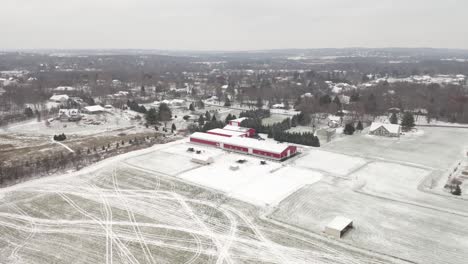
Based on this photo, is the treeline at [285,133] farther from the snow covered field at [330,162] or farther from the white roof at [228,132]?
the white roof at [228,132]

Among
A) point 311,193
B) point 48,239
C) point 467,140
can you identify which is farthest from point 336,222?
point 467,140

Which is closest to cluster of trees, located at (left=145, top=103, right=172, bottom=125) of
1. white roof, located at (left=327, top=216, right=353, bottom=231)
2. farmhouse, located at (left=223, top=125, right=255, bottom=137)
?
farmhouse, located at (left=223, top=125, right=255, bottom=137)

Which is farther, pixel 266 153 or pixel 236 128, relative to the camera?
pixel 236 128

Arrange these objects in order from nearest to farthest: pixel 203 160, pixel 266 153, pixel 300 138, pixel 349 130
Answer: pixel 203 160, pixel 266 153, pixel 300 138, pixel 349 130

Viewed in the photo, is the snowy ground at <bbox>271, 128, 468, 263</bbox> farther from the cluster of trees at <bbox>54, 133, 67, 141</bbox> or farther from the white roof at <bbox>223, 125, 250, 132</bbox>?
the cluster of trees at <bbox>54, 133, 67, 141</bbox>

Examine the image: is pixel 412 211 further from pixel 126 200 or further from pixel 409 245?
pixel 126 200

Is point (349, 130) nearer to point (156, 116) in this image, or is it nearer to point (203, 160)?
point (203, 160)

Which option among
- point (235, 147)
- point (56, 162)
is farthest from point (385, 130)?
point (56, 162)
